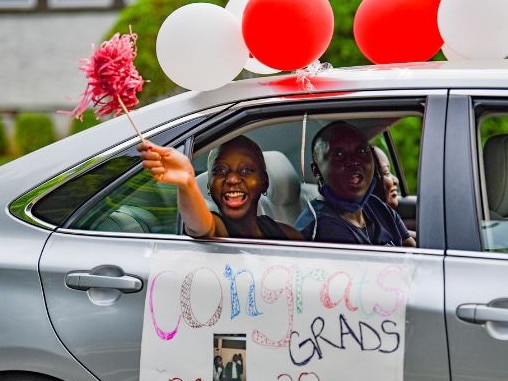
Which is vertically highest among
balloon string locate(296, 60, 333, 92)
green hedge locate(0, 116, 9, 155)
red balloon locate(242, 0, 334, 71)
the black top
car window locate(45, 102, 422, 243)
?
green hedge locate(0, 116, 9, 155)

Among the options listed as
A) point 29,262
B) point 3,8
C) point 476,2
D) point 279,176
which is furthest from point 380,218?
point 3,8

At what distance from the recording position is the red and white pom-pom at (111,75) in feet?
9.43

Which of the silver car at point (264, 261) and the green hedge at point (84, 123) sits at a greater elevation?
the green hedge at point (84, 123)

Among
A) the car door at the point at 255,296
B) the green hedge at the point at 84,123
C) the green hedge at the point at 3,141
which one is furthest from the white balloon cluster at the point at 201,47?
the green hedge at the point at 3,141

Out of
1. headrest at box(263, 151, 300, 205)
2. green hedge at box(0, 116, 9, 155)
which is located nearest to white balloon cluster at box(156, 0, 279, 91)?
headrest at box(263, 151, 300, 205)

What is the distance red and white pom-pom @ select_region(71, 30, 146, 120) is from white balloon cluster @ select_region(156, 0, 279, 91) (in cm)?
27

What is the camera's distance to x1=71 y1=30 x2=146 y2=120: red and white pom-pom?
2.87 m

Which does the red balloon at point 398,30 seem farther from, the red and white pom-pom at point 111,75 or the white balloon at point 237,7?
the red and white pom-pom at point 111,75

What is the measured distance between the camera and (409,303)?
8.84ft

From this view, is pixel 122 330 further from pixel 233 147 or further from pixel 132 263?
pixel 233 147

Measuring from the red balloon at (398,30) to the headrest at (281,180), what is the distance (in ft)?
2.03

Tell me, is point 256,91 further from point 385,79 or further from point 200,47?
point 385,79

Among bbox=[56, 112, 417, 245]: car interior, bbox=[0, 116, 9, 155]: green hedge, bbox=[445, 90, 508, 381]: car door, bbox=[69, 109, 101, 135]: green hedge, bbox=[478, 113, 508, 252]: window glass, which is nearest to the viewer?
bbox=[445, 90, 508, 381]: car door

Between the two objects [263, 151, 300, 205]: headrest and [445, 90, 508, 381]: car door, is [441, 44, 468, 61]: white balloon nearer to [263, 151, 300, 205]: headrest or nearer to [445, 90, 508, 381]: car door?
[445, 90, 508, 381]: car door
